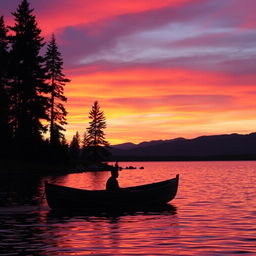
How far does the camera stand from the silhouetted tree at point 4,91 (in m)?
69.1

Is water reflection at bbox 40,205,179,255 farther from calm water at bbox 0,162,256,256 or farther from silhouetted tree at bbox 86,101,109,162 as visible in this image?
silhouetted tree at bbox 86,101,109,162

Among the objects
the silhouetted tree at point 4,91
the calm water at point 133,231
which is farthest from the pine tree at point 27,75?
the calm water at point 133,231

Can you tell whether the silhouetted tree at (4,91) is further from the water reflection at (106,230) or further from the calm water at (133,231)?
the water reflection at (106,230)

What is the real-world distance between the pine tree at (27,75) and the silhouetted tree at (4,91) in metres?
1.37

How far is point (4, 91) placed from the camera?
75438 millimetres

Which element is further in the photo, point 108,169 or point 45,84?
point 108,169

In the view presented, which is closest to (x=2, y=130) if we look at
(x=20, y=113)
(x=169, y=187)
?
(x=20, y=113)

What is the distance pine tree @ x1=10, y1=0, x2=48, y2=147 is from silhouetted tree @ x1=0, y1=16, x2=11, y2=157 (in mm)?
1366

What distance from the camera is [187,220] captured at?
26.0 meters

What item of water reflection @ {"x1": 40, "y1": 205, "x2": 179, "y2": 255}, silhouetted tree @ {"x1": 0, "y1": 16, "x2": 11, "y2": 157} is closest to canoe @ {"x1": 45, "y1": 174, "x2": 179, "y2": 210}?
water reflection @ {"x1": 40, "y1": 205, "x2": 179, "y2": 255}

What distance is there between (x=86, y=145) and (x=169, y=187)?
99.3 meters

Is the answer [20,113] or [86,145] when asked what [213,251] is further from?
[86,145]

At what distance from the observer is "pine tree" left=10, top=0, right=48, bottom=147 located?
74.3m

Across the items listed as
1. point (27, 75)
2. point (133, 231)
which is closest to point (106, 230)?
point (133, 231)
